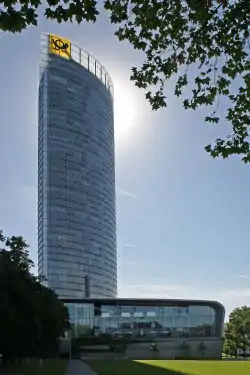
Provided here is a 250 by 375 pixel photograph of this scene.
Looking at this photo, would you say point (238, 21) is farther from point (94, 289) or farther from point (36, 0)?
point (94, 289)

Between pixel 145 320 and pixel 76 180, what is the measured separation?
33.9 m

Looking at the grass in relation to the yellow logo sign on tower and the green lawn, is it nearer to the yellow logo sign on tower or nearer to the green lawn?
the green lawn

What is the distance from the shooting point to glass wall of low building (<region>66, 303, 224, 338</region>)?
390 feet

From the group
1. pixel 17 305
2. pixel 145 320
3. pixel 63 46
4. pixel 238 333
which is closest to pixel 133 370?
pixel 17 305

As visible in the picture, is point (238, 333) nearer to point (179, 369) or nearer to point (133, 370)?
point (179, 369)

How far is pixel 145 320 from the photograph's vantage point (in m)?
122

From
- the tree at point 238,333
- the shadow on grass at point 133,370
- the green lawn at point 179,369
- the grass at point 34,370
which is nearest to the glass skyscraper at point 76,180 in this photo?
the tree at point 238,333

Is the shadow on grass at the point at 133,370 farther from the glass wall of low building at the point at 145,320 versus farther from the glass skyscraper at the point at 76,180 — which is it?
the glass skyscraper at the point at 76,180

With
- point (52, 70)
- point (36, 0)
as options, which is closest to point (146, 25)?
point (36, 0)

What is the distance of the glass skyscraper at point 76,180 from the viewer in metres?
129

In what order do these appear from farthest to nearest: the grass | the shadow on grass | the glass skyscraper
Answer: the glass skyscraper, the shadow on grass, the grass

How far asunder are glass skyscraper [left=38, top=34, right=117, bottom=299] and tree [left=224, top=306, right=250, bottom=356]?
28.8m

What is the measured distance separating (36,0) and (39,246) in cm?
12930

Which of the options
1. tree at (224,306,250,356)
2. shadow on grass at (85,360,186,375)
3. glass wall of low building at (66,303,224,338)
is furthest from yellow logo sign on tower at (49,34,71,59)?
tree at (224,306,250,356)
